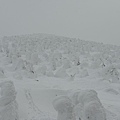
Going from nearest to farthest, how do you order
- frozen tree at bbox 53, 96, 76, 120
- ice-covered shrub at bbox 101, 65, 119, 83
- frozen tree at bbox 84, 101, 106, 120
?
frozen tree at bbox 84, 101, 106, 120
frozen tree at bbox 53, 96, 76, 120
ice-covered shrub at bbox 101, 65, 119, 83

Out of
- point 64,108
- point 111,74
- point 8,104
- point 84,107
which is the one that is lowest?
point 111,74

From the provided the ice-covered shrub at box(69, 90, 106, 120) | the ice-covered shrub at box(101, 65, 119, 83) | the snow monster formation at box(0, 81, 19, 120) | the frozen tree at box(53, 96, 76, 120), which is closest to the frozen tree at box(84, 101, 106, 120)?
the ice-covered shrub at box(69, 90, 106, 120)

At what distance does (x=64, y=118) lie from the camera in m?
5.52

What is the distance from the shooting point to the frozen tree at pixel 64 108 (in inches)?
215

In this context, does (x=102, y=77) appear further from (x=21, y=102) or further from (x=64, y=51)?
(x=64, y=51)

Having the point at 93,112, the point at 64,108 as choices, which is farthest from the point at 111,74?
the point at 93,112

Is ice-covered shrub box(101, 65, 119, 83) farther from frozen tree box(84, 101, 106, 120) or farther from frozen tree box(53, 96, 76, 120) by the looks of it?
frozen tree box(84, 101, 106, 120)

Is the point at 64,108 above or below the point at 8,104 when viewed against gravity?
above

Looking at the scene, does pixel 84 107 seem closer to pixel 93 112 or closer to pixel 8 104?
pixel 93 112

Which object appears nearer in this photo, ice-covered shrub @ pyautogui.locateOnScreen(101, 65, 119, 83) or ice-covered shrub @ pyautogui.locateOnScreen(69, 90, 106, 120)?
ice-covered shrub @ pyautogui.locateOnScreen(69, 90, 106, 120)

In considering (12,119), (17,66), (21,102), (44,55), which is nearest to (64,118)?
(12,119)

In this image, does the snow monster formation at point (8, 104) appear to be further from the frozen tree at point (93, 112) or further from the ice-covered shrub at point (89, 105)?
the frozen tree at point (93, 112)

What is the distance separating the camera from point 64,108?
547 centimetres

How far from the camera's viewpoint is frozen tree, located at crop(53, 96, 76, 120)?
17.9ft
